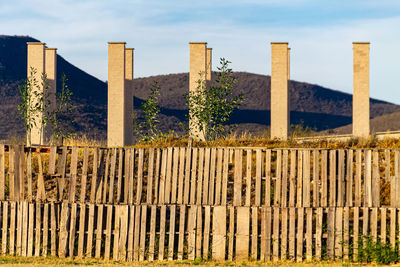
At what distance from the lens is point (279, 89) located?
27.7m

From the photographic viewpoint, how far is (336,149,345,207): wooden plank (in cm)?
1179

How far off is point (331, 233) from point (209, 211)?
8.46 feet

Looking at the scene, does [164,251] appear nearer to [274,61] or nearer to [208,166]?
[208,166]

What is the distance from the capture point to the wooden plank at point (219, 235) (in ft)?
38.0

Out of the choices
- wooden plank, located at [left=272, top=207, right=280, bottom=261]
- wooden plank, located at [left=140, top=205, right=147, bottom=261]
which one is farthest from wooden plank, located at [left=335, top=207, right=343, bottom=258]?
wooden plank, located at [left=140, top=205, right=147, bottom=261]

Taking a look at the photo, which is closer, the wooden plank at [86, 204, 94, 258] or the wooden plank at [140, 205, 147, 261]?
the wooden plank at [140, 205, 147, 261]

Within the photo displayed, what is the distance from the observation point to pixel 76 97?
219 feet

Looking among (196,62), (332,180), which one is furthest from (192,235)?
(196,62)

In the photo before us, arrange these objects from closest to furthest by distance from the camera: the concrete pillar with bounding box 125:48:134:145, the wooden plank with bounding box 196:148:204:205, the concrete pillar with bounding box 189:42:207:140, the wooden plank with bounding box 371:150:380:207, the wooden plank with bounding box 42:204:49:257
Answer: the wooden plank with bounding box 371:150:380:207, the wooden plank with bounding box 196:148:204:205, the wooden plank with bounding box 42:204:49:257, the concrete pillar with bounding box 189:42:207:140, the concrete pillar with bounding box 125:48:134:145

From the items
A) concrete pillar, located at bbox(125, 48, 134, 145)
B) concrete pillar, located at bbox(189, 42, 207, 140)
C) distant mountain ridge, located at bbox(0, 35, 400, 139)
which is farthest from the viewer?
distant mountain ridge, located at bbox(0, 35, 400, 139)

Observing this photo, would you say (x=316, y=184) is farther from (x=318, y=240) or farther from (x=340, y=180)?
→ (x=318, y=240)

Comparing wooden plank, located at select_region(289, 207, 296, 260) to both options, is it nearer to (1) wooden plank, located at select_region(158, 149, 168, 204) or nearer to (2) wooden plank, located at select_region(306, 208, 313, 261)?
(2) wooden plank, located at select_region(306, 208, 313, 261)

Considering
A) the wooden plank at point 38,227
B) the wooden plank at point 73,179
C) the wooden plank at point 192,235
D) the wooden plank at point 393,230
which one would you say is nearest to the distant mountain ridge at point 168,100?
the wooden plank at point 38,227

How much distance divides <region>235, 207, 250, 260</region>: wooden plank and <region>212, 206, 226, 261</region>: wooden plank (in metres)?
0.30
